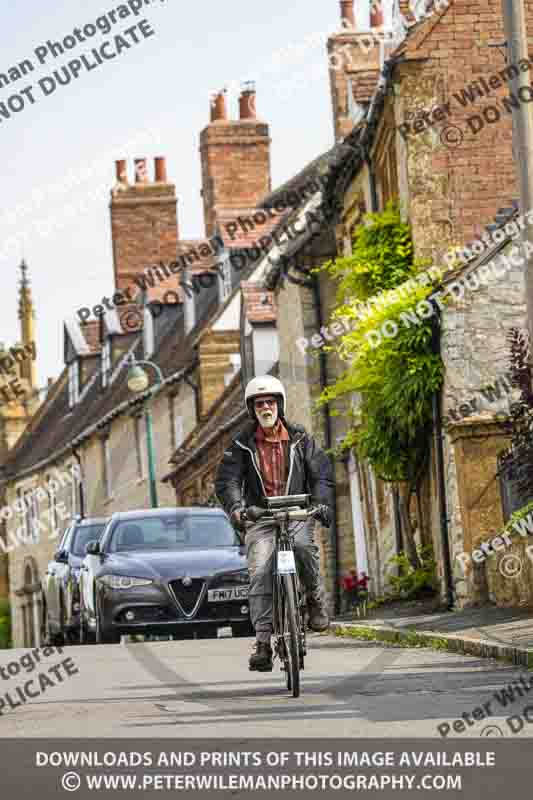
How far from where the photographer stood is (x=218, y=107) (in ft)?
149

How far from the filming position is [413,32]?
2494 cm

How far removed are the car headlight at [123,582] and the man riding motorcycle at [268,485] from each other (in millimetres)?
7821

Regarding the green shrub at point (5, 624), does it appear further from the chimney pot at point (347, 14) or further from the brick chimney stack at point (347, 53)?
the chimney pot at point (347, 14)

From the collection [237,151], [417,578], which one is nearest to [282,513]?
[417,578]

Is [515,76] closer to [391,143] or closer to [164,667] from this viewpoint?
[164,667]

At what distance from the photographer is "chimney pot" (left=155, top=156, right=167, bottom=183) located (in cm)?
5241

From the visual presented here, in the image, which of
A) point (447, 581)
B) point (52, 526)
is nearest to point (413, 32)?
point (447, 581)

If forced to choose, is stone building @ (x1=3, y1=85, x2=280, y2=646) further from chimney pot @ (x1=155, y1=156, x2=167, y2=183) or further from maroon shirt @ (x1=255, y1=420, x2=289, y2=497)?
maroon shirt @ (x1=255, y1=420, x2=289, y2=497)

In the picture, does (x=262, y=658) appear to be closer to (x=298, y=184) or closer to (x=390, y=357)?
(x=390, y=357)

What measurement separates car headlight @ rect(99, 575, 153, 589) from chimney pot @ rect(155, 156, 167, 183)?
3419 centimetres

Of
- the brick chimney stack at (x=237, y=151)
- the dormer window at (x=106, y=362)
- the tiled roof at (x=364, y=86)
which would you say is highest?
the brick chimney stack at (x=237, y=151)

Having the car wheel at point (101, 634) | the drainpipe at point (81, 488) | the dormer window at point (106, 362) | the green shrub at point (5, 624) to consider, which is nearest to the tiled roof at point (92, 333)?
the dormer window at point (106, 362)

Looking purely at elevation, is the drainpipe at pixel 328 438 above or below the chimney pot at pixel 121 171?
below

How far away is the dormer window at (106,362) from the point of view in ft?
187
